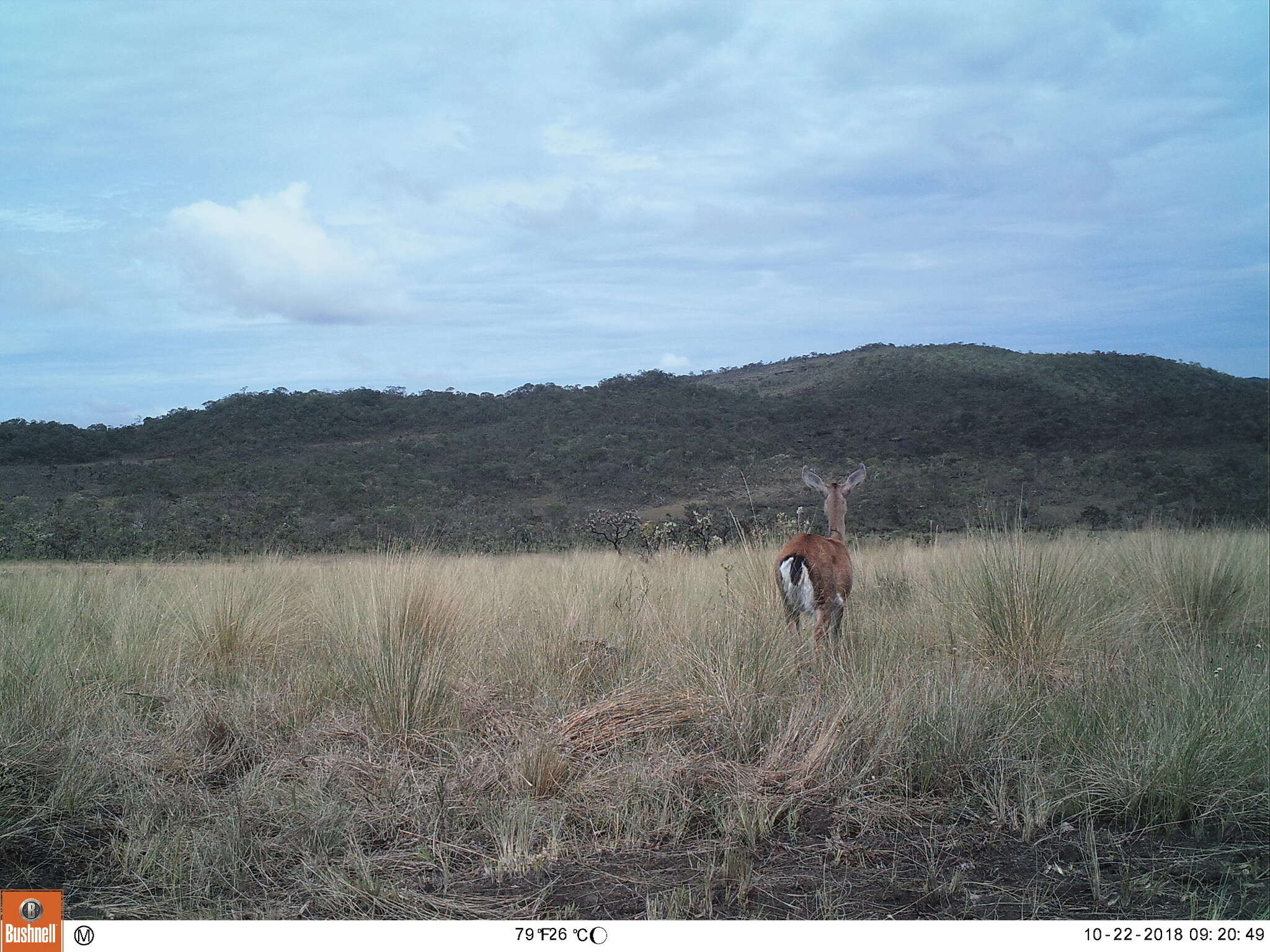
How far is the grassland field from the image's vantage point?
3000 millimetres

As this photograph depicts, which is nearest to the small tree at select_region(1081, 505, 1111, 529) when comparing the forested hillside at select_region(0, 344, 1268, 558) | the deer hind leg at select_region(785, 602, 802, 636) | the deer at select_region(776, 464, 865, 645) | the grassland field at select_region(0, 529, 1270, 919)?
the forested hillside at select_region(0, 344, 1268, 558)

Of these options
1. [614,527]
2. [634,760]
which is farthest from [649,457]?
[634,760]

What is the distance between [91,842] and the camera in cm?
338

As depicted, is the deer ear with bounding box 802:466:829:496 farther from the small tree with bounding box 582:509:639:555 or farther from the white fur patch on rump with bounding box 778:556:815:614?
the small tree with bounding box 582:509:639:555

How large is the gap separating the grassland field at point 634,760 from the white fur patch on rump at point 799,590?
16 centimetres

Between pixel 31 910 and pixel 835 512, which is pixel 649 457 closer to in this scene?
pixel 835 512

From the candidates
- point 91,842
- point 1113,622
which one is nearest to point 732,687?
point 91,842

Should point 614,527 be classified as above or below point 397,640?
above
